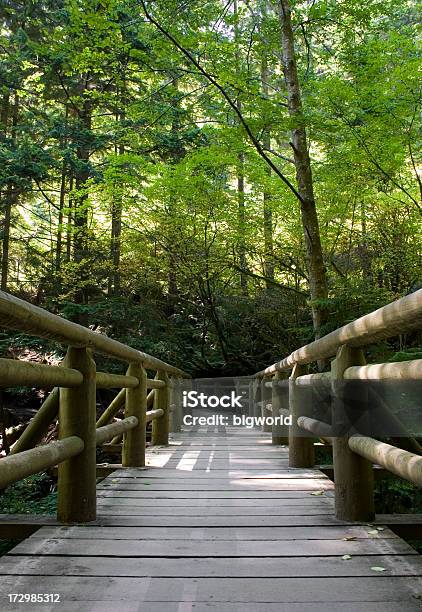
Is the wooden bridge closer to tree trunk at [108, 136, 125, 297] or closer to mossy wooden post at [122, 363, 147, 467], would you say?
mossy wooden post at [122, 363, 147, 467]

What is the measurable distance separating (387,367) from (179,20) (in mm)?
6737

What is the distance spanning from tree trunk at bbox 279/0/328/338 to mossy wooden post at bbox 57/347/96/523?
182 inches

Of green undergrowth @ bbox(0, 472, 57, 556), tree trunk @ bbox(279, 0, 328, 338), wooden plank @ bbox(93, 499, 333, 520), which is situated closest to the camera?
wooden plank @ bbox(93, 499, 333, 520)

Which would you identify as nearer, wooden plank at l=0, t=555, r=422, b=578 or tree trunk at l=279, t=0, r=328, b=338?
wooden plank at l=0, t=555, r=422, b=578

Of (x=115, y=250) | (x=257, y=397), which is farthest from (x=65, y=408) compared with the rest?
(x=115, y=250)

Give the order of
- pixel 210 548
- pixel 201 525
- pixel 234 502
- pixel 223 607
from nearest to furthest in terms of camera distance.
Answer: pixel 223 607
pixel 210 548
pixel 201 525
pixel 234 502

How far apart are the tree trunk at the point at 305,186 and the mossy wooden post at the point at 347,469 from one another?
4.20 m

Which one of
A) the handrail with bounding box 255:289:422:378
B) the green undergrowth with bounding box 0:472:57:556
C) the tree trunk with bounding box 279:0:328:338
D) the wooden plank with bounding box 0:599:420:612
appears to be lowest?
the green undergrowth with bounding box 0:472:57:556

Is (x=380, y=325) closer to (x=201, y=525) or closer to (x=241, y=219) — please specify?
(x=201, y=525)

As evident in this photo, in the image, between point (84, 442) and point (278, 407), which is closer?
point (84, 442)

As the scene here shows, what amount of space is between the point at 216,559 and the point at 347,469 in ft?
2.84

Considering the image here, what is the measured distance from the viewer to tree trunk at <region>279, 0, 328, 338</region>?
23.1ft

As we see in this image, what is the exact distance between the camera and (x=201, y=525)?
101 inches

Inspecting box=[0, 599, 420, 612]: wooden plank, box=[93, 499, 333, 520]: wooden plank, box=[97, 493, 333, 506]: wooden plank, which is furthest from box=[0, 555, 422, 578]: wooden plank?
box=[97, 493, 333, 506]: wooden plank
